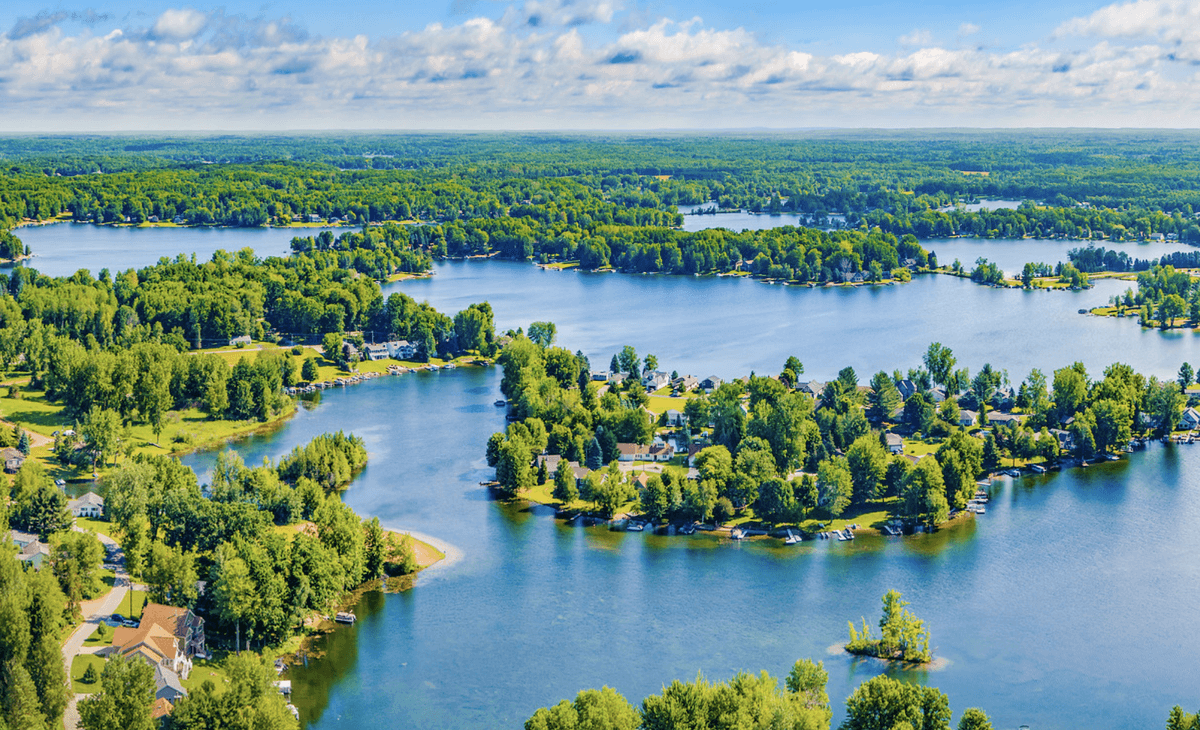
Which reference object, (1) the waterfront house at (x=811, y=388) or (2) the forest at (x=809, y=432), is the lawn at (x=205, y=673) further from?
(1) the waterfront house at (x=811, y=388)

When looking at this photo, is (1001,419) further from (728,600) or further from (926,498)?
(728,600)

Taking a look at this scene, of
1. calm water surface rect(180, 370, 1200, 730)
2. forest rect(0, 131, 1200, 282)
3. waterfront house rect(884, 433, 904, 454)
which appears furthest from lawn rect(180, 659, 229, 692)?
forest rect(0, 131, 1200, 282)

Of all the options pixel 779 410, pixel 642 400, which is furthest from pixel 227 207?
pixel 779 410

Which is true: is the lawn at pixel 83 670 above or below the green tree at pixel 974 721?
below

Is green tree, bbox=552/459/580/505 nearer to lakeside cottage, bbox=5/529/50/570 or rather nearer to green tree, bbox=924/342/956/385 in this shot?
lakeside cottage, bbox=5/529/50/570

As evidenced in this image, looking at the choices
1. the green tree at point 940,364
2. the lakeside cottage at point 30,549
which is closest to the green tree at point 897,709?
the lakeside cottage at point 30,549
